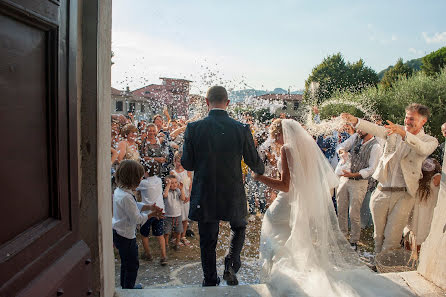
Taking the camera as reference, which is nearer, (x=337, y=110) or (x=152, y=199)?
(x=152, y=199)

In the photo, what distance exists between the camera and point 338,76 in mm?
40406

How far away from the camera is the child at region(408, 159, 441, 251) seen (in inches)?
169

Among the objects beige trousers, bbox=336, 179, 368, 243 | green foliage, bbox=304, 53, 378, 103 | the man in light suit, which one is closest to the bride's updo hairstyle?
the man in light suit

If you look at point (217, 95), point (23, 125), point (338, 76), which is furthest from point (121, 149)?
point (338, 76)

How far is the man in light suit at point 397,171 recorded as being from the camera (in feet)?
13.7

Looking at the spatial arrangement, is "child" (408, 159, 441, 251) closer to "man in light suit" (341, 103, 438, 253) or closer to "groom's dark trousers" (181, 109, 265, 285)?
"man in light suit" (341, 103, 438, 253)

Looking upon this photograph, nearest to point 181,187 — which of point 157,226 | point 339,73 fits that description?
point 157,226

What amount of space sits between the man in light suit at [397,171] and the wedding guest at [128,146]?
3.18 m

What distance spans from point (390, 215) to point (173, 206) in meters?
3.09

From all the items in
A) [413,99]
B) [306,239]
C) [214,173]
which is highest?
[413,99]

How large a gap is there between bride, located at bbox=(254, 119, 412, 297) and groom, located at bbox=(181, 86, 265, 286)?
0.34 meters

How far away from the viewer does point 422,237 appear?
4.33m

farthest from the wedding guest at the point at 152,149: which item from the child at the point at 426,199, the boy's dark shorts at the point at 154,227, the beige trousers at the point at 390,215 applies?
the child at the point at 426,199

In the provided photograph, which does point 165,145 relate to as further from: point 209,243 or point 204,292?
point 204,292
